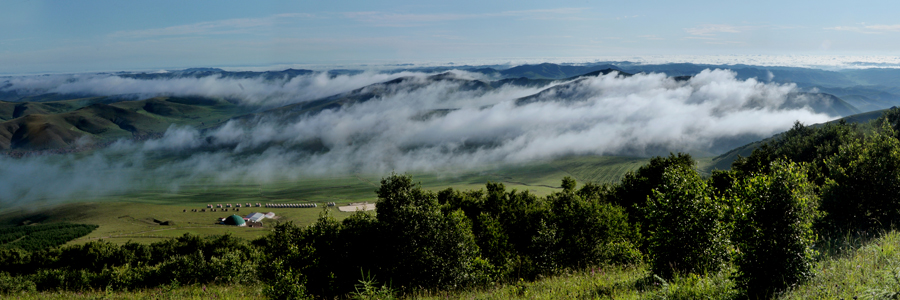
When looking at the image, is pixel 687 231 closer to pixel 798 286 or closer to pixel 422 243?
pixel 798 286

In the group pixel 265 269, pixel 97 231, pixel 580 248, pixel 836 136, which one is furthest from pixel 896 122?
pixel 97 231

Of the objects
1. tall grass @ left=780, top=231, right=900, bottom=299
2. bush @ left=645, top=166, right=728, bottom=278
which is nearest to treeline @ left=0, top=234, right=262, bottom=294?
bush @ left=645, top=166, right=728, bottom=278

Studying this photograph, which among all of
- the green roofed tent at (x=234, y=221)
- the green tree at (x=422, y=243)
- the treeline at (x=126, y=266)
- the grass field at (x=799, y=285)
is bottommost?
the green roofed tent at (x=234, y=221)

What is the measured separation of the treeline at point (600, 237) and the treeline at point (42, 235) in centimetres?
14942

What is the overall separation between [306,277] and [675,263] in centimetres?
1811

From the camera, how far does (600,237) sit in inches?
1363

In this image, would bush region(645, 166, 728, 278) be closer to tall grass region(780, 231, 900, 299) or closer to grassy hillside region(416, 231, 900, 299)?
grassy hillside region(416, 231, 900, 299)

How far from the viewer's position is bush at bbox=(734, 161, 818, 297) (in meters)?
10.8

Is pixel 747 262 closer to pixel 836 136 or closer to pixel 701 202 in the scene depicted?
pixel 701 202

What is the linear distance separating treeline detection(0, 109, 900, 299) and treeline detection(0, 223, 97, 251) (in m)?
149

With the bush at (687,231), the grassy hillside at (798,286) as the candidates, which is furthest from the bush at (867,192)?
the bush at (687,231)

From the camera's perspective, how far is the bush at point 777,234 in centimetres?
1081

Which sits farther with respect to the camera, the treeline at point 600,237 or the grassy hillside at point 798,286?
the treeline at point 600,237

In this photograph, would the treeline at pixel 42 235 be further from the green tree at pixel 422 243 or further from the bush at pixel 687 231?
the bush at pixel 687 231
